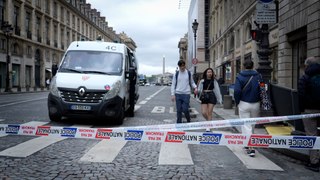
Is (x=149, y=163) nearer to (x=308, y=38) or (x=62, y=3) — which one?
(x=308, y=38)

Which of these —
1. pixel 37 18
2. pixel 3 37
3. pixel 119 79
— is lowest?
pixel 119 79

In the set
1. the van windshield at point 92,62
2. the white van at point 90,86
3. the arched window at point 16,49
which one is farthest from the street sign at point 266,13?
the arched window at point 16,49

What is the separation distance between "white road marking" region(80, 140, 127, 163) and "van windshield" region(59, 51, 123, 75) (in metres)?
3.31

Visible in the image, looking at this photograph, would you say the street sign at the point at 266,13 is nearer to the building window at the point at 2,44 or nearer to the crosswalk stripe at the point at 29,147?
the crosswalk stripe at the point at 29,147

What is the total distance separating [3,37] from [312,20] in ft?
114

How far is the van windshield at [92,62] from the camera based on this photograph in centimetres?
1040

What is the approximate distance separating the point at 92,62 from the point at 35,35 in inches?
1683

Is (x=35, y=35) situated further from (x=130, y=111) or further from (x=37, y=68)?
(x=130, y=111)

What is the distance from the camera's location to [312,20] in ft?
45.3

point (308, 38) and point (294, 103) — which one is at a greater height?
point (308, 38)

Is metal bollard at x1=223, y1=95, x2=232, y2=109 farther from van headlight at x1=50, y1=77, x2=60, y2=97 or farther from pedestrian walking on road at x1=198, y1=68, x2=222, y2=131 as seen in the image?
van headlight at x1=50, y1=77, x2=60, y2=97

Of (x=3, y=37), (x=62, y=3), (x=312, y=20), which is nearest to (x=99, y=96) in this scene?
(x=312, y=20)

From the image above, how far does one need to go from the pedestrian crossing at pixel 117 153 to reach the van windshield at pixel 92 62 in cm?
319

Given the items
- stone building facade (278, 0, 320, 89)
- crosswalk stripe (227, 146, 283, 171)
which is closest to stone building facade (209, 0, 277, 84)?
stone building facade (278, 0, 320, 89)
